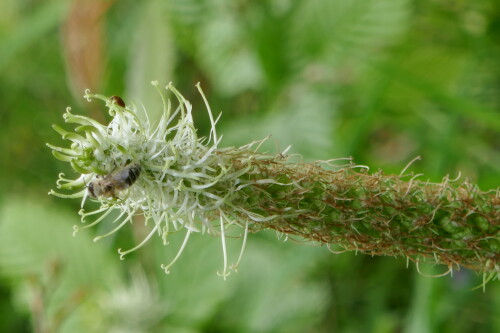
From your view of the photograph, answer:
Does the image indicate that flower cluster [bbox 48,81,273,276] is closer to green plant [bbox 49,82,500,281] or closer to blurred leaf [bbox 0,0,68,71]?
green plant [bbox 49,82,500,281]

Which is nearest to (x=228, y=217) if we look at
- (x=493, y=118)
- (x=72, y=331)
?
(x=493, y=118)

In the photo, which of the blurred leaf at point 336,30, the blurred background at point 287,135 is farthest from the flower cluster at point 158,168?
the blurred leaf at point 336,30

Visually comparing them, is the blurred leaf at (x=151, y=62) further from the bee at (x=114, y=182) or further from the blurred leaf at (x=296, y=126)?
the bee at (x=114, y=182)

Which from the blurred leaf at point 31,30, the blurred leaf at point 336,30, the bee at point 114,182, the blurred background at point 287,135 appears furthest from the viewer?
the blurred leaf at point 31,30

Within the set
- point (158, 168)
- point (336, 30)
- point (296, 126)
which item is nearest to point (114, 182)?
point (158, 168)

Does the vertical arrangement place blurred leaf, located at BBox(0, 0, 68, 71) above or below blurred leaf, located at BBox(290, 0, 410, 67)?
above

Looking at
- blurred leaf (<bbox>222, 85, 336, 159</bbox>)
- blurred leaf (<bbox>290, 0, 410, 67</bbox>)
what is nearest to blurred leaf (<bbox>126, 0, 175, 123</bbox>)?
blurred leaf (<bbox>222, 85, 336, 159</bbox>)
